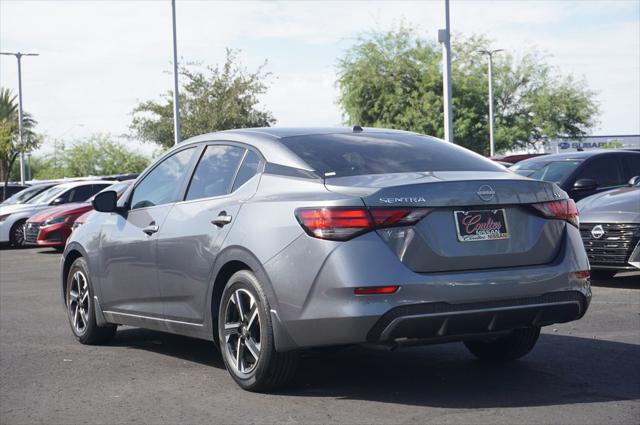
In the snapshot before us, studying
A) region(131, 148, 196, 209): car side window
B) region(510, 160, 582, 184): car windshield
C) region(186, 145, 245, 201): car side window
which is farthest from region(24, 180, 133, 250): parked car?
region(186, 145, 245, 201): car side window

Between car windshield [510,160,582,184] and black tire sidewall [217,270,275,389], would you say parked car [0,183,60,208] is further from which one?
black tire sidewall [217,270,275,389]

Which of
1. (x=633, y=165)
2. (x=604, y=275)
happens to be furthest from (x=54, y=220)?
(x=604, y=275)

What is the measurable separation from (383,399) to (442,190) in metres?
1.23

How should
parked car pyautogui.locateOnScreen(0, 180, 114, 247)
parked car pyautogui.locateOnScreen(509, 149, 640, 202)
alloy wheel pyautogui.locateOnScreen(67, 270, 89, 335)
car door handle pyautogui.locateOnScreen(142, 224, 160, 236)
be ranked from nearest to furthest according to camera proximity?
car door handle pyautogui.locateOnScreen(142, 224, 160, 236), alloy wheel pyautogui.locateOnScreen(67, 270, 89, 335), parked car pyautogui.locateOnScreen(509, 149, 640, 202), parked car pyautogui.locateOnScreen(0, 180, 114, 247)

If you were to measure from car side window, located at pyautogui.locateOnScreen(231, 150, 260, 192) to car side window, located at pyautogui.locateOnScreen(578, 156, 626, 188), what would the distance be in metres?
8.03

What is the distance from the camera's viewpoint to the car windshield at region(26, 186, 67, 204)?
24.0 m

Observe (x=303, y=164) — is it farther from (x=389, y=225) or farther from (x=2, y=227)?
(x=2, y=227)

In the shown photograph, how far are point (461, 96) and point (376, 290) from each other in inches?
1853

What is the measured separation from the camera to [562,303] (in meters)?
5.82

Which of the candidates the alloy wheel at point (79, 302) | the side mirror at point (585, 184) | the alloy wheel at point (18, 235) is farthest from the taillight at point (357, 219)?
the alloy wheel at point (18, 235)

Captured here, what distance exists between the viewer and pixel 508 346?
680 cm

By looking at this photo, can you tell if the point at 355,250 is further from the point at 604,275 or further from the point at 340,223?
the point at 604,275

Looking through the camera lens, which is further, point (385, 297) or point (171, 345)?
point (171, 345)

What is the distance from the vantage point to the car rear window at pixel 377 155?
6047mm
